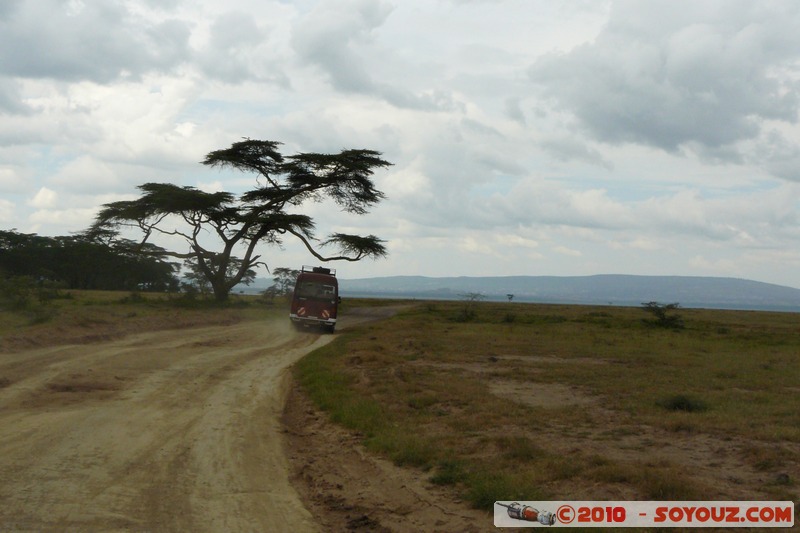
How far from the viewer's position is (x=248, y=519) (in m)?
7.24

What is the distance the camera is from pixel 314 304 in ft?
109

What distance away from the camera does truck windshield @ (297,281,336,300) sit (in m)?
33.2

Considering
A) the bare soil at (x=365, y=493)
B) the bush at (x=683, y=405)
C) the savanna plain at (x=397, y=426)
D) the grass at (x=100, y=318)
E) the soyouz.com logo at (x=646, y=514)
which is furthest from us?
the grass at (x=100, y=318)

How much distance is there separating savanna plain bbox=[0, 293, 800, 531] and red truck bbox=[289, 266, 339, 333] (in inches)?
317

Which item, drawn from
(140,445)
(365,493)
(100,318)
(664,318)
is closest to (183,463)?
(140,445)

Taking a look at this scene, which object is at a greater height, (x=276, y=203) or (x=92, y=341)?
(x=276, y=203)

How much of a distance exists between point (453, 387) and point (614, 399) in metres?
3.22

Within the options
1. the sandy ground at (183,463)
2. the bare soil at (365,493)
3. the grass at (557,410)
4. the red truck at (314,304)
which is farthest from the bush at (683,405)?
the red truck at (314,304)

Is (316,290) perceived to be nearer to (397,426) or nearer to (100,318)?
(100,318)

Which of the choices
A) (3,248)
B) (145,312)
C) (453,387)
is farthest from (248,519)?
(3,248)

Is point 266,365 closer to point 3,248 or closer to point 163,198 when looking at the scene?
point 163,198

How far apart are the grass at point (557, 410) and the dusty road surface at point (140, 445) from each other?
5.56 ft

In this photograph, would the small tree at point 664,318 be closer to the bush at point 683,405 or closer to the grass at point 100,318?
the grass at point 100,318

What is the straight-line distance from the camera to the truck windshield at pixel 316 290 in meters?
33.2
